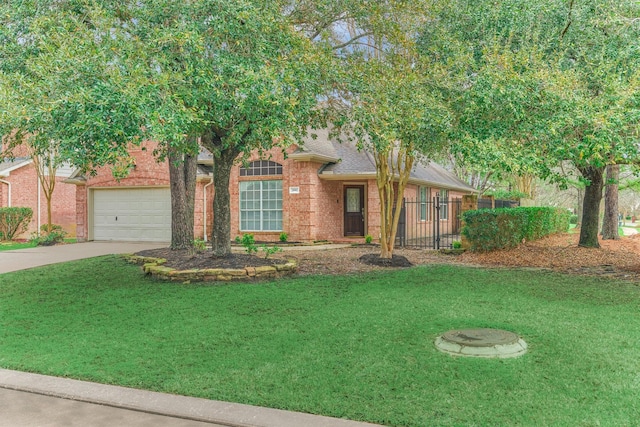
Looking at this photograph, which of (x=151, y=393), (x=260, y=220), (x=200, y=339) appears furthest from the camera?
(x=260, y=220)

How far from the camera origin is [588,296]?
8492mm

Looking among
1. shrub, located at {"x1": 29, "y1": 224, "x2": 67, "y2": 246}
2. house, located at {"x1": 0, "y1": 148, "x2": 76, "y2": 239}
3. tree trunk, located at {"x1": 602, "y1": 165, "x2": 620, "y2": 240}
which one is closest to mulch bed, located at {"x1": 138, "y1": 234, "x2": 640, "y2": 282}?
tree trunk, located at {"x1": 602, "y1": 165, "x2": 620, "y2": 240}

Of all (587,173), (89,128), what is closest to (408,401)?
(89,128)

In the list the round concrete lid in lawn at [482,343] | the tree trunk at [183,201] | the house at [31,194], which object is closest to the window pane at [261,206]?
the tree trunk at [183,201]

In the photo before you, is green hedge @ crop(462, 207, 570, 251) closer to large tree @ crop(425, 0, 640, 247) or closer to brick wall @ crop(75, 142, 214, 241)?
large tree @ crop(425, 0, 640, 247)

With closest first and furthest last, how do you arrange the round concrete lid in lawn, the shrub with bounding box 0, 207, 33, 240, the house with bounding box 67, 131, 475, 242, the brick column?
1. the round concrete lid in lawn
2. the house with bounding box 67, 131, 475, 242
3. the brick column
4. the shrub with bounding box 0, 207, 33, 240

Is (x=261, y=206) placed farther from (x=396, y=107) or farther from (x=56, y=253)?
(x=396, y=107)

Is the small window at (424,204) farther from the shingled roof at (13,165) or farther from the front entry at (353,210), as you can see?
the shingled roof at (13,165)

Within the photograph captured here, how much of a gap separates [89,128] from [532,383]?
19.9 ft

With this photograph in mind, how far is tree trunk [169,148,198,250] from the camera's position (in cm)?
1347

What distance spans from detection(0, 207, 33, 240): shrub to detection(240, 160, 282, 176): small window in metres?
9.95

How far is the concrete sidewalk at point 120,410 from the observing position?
4.02m

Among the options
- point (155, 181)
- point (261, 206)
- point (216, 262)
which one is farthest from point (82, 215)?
point (216, 262)

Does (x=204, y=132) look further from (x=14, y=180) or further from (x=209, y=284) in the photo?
(x=14, y=180)
